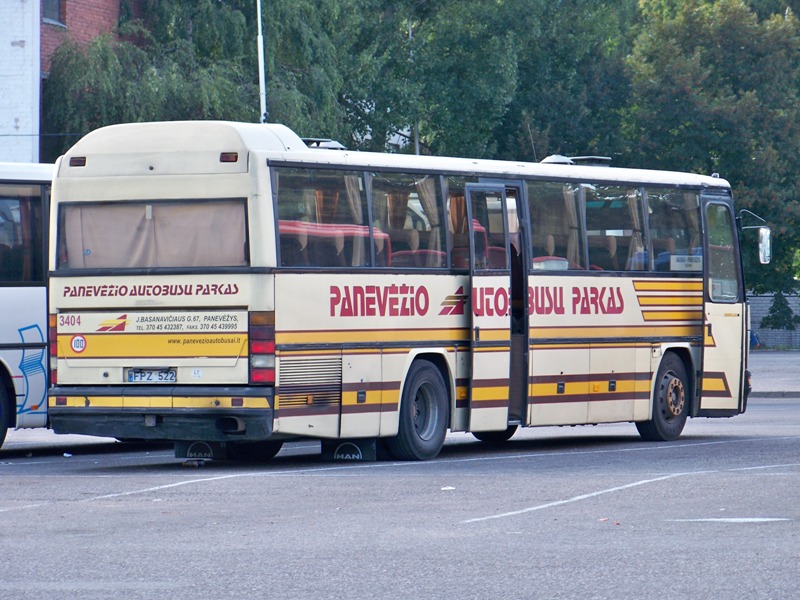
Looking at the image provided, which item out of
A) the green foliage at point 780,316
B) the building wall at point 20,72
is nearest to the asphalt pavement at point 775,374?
the green foliage at point 780,316

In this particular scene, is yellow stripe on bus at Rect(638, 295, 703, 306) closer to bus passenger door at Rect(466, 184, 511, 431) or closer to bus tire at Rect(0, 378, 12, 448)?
bus passenger door at Rect(466, 184, 511, 431)

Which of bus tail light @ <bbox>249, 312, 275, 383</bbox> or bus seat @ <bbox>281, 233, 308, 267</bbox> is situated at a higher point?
bus seat @ <bbox>281, 233, 308, 267</bbox>

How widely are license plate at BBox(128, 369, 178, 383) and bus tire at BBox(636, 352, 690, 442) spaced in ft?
21.2

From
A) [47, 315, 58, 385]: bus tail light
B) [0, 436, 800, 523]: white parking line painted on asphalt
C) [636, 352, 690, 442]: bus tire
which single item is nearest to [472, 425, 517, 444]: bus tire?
[636, 352, 690, 442]: bus tire

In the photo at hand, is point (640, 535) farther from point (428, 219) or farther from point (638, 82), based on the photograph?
point (638, 82)

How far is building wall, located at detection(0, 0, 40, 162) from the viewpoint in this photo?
1379 inches

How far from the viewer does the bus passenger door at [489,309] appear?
17.1m

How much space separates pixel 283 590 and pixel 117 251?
25.8 ft

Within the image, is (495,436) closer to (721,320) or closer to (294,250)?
(721,320)

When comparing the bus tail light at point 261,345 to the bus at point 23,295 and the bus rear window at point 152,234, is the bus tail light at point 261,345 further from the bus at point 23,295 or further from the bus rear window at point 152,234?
the bus at point 23,295

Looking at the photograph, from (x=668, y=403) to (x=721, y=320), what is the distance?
4.62ft

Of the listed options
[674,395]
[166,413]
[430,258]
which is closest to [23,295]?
[166,413]

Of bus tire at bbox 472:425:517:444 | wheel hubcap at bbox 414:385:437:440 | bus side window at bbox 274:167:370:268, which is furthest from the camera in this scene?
bus tire at bbox 472:425:517:444

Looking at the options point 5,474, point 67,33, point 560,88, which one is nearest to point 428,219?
point 5,474
